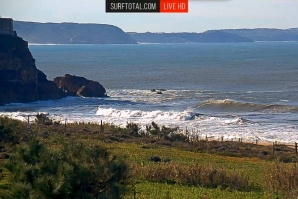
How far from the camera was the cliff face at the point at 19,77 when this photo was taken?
60469 millimetres

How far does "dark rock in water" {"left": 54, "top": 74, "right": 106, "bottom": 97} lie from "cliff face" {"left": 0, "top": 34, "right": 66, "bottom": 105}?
3.24 meters

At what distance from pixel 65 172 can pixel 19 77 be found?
53508 millimetres

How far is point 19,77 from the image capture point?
61594 millimetres

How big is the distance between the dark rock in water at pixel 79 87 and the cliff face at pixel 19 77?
324 centimetres

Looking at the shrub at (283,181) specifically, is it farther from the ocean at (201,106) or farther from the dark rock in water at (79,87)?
the dark rock in water at (79,87)

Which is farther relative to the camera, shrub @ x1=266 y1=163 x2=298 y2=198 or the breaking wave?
the breaking wave

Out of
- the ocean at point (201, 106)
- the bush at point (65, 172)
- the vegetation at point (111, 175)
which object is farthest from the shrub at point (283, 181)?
the ocean at point (201, 106)

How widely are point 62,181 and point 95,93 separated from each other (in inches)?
2286

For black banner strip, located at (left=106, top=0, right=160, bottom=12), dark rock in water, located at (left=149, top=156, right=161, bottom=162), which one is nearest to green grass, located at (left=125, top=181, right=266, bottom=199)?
dark rock in water, located at (left=149, top=156, right=161, bottom=162)

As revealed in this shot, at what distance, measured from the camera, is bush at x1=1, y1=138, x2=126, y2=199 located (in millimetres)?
9789

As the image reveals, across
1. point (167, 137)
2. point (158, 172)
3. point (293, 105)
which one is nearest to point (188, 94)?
point (293, 105)

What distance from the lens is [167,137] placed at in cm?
3256

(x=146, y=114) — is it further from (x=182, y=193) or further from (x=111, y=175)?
(x=111, y=175)

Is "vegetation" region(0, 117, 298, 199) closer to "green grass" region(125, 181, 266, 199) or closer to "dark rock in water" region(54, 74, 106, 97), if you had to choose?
"green grass" region(125, 181, 266, 199)
